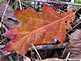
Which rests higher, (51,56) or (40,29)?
(40,29)

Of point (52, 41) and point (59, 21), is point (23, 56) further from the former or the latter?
point (59, 21)

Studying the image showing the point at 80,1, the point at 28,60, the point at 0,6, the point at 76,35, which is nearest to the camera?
the point at 28,60

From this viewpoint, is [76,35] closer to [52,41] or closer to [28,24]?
[52,41]

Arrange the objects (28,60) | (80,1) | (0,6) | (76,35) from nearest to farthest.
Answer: (28,60)
(76,35)
(80,1)
(0,6)

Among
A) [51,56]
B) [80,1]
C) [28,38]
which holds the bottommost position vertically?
[51,56]

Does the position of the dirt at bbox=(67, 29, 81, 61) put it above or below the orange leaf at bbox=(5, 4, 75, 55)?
below

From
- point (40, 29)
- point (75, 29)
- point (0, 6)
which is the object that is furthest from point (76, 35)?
point (0, 6)

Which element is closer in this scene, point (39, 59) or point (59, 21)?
point (39, 59)

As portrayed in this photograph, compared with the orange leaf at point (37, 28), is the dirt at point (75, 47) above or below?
below

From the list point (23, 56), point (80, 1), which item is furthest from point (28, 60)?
point (80, 1)
